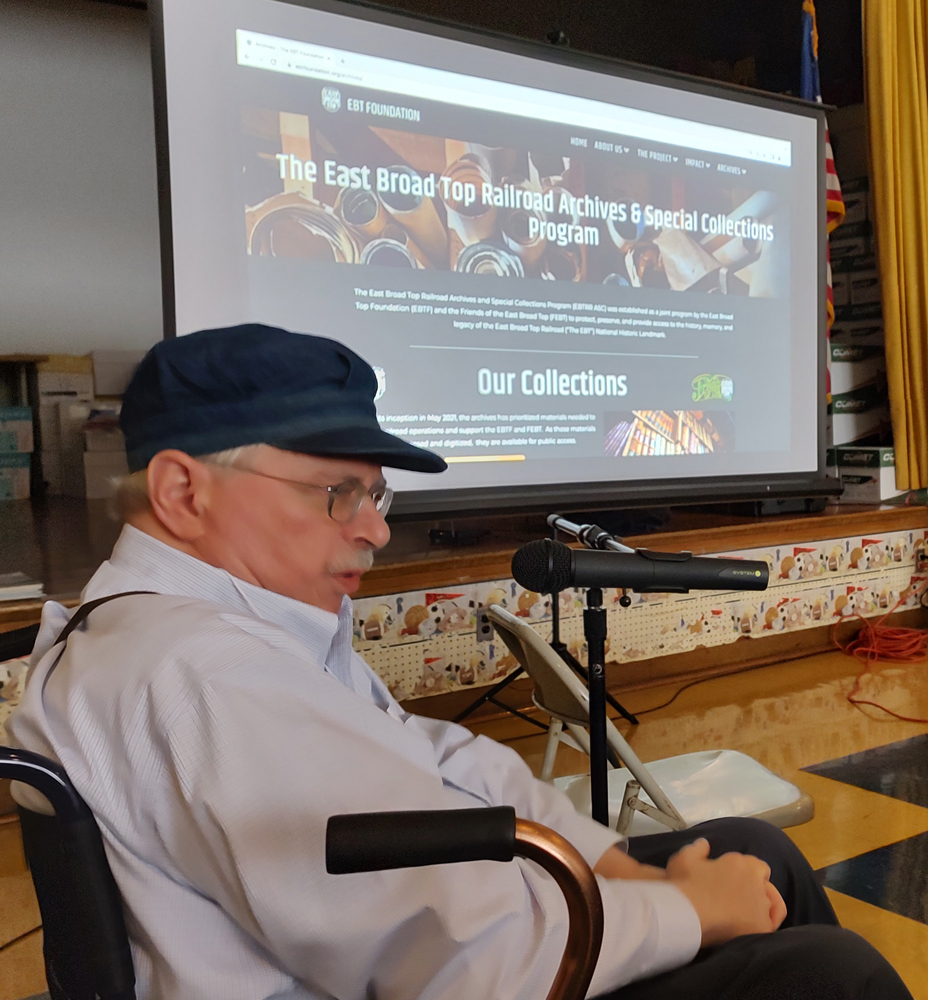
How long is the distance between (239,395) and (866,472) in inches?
116

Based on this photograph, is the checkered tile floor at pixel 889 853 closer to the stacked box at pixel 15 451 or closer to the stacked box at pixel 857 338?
the stacked box at pixel 857 338

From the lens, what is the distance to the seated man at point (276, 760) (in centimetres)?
55

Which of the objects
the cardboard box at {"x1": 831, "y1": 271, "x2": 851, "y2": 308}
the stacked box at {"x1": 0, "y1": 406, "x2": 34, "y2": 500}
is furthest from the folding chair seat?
the cardboard box at {"x1": 831, "y1": 271, "x2": 851, "y2": 308}

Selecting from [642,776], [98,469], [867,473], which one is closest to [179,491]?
[642,776]

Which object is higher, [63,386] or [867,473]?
[63,386]

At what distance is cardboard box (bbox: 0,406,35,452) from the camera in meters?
3.00

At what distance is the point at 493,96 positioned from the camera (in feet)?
7.39

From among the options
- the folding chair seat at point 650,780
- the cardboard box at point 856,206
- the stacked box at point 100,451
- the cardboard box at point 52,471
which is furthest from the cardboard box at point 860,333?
→ the cardboard box at point 52,471

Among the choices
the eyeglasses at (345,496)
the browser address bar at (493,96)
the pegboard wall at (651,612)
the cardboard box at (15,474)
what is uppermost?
the browser address bar at (493,96)

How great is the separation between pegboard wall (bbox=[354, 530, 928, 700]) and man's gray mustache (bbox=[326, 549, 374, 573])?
3.91ft

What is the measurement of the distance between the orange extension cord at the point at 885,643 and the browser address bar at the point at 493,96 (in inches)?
61.4

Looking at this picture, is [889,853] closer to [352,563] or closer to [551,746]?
[551,746]

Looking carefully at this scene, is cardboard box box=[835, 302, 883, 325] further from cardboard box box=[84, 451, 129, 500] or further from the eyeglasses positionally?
the eyeglasses

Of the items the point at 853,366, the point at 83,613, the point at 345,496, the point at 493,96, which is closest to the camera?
the point at 83,613
